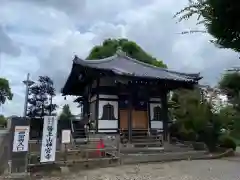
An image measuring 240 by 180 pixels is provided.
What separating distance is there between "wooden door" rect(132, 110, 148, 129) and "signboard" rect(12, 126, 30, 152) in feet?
26.3

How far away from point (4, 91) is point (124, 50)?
3042 cm

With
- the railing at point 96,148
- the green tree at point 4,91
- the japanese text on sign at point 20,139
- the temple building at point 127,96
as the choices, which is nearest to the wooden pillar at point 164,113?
the temple building at point 127,96

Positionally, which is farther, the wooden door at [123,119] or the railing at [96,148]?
the wooden door at [123,119]

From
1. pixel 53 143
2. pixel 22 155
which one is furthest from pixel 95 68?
pixel 22 155

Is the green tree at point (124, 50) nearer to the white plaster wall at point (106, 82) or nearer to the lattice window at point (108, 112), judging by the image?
the white plaster wall at point (106, 82)

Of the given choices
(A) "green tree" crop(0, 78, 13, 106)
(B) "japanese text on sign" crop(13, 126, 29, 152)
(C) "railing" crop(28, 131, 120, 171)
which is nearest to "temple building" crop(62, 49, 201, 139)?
(C) "railing" crop(28, 131, 120, 171)

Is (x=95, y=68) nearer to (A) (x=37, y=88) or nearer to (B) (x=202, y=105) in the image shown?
(B) (x=202, y=105)

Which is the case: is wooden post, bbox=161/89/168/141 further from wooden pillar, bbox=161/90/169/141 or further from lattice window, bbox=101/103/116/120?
lattice window, bbox=101/103/116/120

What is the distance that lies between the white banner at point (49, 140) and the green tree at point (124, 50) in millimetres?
20928

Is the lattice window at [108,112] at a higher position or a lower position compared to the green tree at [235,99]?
higher

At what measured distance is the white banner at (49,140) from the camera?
8.08m

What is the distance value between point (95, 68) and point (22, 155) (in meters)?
6.61

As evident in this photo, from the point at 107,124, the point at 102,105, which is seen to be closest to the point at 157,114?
the point at 107,124

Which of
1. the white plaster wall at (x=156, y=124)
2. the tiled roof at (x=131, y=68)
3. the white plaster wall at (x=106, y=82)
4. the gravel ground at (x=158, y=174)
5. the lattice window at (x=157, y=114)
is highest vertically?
the tiled roof at (x=131, y=68)
